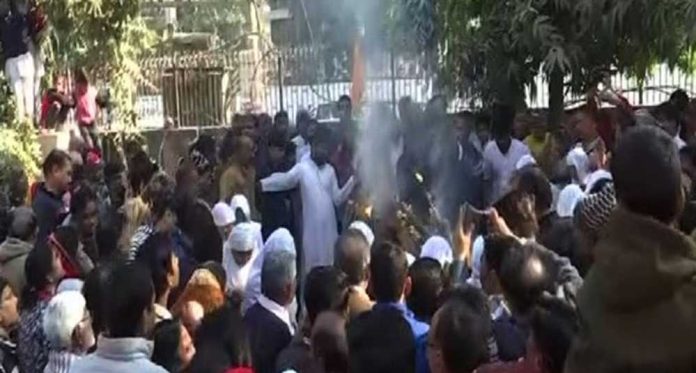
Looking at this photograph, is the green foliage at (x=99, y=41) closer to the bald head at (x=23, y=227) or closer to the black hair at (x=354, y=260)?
the bald head at (x=23, y=227)

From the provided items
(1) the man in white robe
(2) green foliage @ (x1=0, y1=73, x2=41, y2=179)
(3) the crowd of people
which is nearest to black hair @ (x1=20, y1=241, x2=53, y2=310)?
(3) the crowd of people

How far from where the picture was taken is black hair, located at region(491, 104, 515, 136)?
1082 centimetres

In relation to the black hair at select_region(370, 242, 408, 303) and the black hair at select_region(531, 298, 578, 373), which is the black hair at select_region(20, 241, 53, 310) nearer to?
the black hair at select_region(370, 242, 408, 303)

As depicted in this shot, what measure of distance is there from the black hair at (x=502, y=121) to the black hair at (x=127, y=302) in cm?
680

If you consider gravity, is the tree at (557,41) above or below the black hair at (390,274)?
above

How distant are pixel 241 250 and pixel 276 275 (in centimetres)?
138

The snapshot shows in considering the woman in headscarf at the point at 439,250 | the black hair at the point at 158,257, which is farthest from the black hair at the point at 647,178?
the woman in headscarf at the point at 439,250

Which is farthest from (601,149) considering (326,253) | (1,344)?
(1,344)

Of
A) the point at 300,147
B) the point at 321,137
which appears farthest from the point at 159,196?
the point at 300,147

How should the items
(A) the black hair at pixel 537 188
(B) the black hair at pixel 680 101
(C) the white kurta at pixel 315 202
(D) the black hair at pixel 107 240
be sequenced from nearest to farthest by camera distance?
1. (A) the black hair at pixel 537 188
2. (D) the black hair at pixel 107 240
3. (C) the white kurta at pixel 315 202
4. (B) the black hair at pixel 680 101

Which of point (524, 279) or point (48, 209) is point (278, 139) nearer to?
point (48, 209)

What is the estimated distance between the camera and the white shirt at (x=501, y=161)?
10078 millimetres

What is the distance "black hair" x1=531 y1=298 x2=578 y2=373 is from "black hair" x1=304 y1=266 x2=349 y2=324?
1433 mm

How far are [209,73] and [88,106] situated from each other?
405 cm
